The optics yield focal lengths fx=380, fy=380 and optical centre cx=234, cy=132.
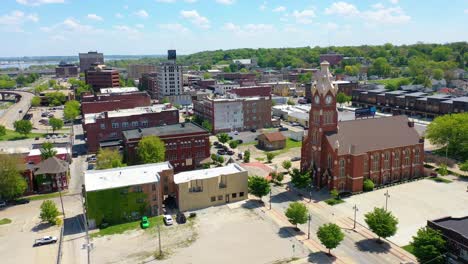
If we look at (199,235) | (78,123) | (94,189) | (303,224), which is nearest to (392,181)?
(303,224)

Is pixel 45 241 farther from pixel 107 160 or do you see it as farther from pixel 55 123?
pixel 55 123

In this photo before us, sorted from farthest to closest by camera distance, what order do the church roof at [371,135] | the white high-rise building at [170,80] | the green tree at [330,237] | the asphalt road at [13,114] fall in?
the white high-rise building at [170,80] → the asphalt road at [13,114] → the church roof at [371,135] → the green tree at [330,237]

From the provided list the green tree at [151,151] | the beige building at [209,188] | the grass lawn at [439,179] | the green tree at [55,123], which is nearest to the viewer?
the beige building at [209,188]

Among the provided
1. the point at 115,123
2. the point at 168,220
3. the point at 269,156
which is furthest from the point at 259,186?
the point at 115,123

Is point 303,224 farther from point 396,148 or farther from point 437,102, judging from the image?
point 437,102

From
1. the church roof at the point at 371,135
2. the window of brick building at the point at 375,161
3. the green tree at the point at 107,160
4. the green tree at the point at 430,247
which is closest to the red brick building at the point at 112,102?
the green tree at the point at 107,160

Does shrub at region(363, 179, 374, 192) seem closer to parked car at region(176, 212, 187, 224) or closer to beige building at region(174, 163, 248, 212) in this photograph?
beige building at region(174, 163, 248, 212)

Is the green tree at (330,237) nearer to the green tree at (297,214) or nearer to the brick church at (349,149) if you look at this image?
the green tree at (297,214)
